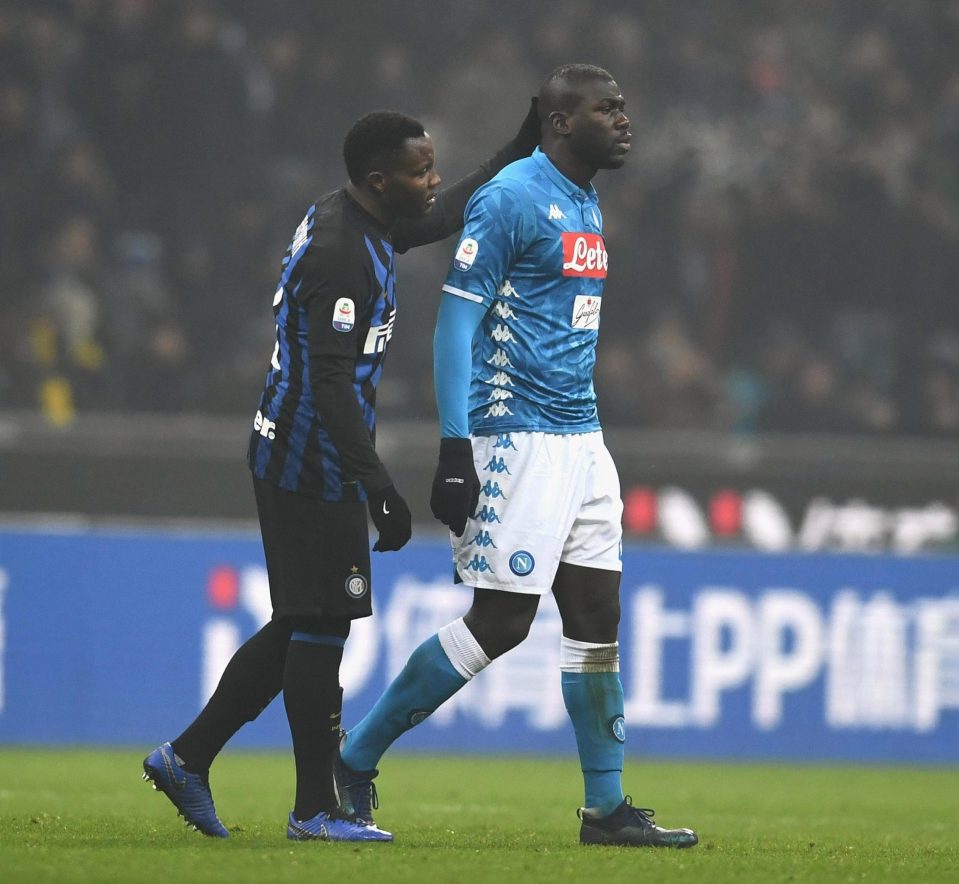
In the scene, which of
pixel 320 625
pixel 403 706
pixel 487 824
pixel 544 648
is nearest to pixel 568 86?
pixel 320 625

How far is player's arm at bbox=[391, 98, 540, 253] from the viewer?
5.09 metres

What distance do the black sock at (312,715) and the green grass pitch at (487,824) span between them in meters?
0.15

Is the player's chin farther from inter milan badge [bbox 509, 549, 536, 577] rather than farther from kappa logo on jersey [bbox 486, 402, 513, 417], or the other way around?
inter milan badge [bbox 509, 549, 536, 577]

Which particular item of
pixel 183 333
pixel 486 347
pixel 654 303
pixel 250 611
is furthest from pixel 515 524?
pixel 654 303

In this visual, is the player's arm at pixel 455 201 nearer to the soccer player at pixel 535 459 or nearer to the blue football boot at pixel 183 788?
the soccer player at pixel 535 459

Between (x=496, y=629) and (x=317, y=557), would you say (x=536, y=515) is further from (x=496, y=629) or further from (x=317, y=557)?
(x=317, y=557)

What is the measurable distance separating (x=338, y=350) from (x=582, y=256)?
2.61 ft

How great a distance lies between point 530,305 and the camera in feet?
16.1

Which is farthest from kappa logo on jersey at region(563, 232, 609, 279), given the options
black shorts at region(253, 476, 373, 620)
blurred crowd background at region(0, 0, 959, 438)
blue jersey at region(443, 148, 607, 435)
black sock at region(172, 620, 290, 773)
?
blurred crowd background at region(0, 0, 959, 438)

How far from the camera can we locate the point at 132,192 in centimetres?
1217

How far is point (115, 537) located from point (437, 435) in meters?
2.49

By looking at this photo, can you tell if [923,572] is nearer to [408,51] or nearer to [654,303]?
[654,303]

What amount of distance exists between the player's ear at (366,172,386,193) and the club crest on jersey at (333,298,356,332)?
364 mm

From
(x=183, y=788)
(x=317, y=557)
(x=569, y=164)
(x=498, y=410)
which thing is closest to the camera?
(x=317, y=557)
